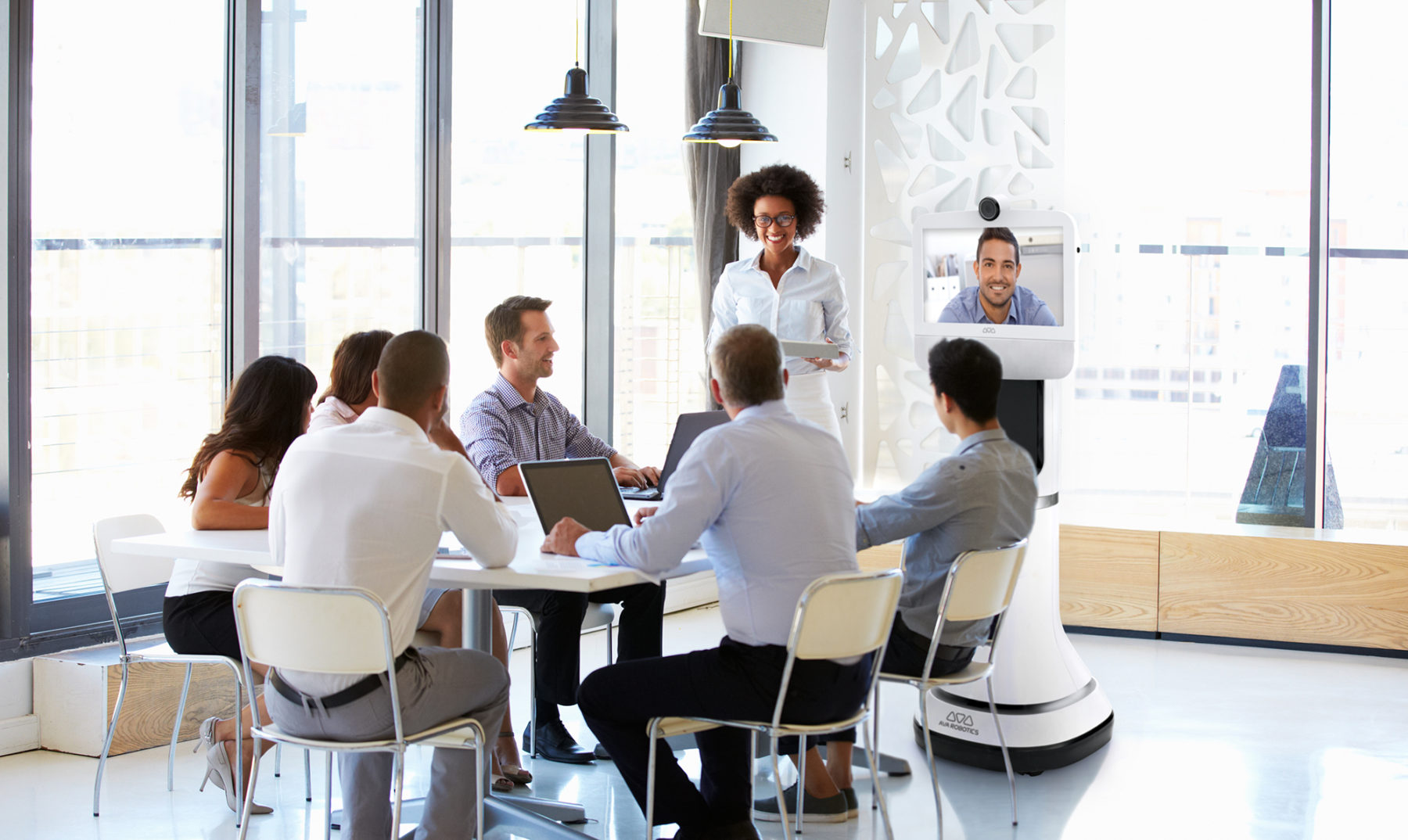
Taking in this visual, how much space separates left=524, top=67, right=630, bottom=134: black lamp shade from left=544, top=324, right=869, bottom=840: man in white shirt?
4.38 feet

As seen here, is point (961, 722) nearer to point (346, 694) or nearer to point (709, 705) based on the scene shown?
point (709, 705)

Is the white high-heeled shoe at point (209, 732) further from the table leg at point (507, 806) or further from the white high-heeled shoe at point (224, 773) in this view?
the table leg at point (507, 806)

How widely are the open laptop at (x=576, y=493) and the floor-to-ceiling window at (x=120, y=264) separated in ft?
6.07

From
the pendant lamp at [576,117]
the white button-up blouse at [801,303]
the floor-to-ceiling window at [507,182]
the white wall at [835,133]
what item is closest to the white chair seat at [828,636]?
the pendant lamp at [576,117]

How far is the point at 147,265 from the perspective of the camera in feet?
14.1

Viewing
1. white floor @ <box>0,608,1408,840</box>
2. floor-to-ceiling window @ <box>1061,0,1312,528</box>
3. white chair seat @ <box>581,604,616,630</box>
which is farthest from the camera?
floor-to-ceiling window @ <box>1061,0,1312,528</box>

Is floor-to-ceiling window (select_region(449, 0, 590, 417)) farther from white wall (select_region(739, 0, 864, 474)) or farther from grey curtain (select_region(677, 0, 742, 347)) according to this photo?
white wall (select_region(739, 0, 864, 474))

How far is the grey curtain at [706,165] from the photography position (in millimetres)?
6039

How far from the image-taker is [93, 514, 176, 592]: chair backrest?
11.4ft

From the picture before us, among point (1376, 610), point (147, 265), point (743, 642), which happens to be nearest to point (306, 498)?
point (743, 642)

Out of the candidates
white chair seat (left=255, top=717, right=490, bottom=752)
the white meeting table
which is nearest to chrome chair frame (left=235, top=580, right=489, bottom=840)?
white chair seat (left=255, top=717, right=490, bottom=752)

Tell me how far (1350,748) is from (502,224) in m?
3.71

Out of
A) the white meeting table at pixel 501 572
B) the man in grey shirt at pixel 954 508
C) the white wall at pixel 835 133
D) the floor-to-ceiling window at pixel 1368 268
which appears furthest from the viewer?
the floor-to-ceiling window at pixel 1368 268

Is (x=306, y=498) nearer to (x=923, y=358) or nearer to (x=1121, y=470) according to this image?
(x=923, y=358)
